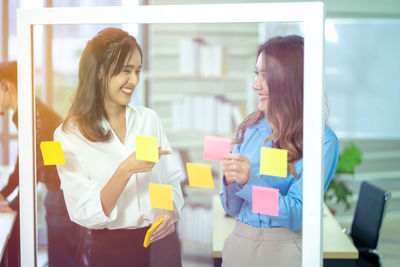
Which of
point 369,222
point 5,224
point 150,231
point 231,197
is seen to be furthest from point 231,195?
point 369,222

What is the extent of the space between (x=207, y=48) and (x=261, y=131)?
3.79 ft

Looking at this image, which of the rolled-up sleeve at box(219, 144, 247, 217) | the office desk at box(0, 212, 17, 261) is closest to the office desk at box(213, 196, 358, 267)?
the rolled-up sleeve at box(219, 144, 247, 217)

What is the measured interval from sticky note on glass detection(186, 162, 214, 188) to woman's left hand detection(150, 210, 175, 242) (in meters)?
0.12

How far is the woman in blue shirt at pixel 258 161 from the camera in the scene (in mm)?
1159

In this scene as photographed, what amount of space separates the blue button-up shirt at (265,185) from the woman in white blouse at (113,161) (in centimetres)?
17

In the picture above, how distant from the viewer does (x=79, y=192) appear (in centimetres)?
126

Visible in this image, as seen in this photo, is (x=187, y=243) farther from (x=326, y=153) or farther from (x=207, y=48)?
(x=207, y=48)

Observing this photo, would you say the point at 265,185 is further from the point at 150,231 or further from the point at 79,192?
the point at 79,192

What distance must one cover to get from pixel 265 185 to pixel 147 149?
0.33m

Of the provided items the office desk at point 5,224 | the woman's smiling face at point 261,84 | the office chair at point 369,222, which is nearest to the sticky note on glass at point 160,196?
the woman's smiling face at point 261,84

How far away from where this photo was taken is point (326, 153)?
1206 mm

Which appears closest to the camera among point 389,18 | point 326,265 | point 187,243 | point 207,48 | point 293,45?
point 293,45

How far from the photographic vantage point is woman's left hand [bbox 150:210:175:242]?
1259mm

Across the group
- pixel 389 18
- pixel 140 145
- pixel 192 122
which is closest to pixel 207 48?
pixel 192 122
